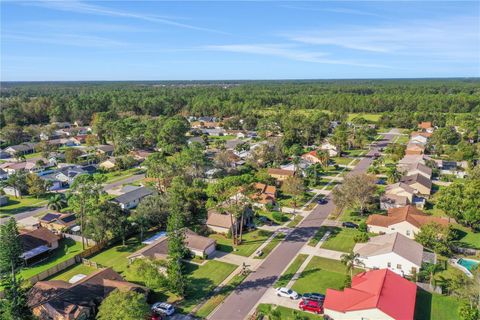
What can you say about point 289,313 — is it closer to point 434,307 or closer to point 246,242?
point 434,307

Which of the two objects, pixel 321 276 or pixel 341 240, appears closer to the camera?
pixel 321 276

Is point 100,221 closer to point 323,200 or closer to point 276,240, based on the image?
point 276,240

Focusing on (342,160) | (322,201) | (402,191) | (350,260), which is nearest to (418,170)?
(402,191)

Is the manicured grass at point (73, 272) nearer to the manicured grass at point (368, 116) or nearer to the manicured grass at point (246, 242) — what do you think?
the manicured grass at point (246, 242)

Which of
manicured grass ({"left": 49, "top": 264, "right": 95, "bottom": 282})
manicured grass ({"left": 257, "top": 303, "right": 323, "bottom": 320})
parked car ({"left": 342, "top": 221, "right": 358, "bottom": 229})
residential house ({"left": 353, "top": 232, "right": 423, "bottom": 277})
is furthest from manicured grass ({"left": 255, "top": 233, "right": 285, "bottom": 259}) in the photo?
manicured grass ({"left": 49, "top": 264, "right": 95, "bottom": 282})

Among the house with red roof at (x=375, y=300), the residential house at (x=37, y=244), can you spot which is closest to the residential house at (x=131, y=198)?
the residential house at (x=37, y=244)

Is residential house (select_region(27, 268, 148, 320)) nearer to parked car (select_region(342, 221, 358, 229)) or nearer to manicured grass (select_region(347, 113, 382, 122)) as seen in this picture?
parked car (select_region(342, 221, 358, 229))
